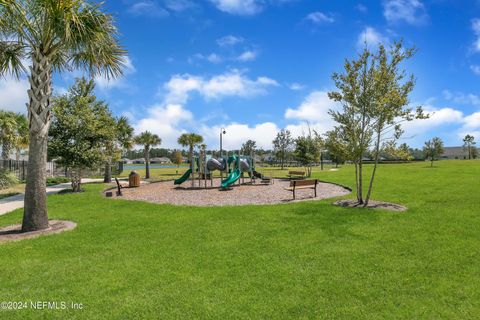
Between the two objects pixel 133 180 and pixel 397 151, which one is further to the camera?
pixel 133 180

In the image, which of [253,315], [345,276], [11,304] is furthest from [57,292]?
[345,276]

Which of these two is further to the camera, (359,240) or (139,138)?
(139,138)

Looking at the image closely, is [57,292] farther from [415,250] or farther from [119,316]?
[415,250]

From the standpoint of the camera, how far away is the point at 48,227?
8.40 m

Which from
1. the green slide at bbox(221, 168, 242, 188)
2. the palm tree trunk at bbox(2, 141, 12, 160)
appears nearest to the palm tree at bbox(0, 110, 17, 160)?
the palm tree trunk at bbox(2, 141, 12, 160)

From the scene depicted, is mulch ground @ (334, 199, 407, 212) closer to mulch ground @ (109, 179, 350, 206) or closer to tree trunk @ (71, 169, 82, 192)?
mulch ground @ (109, 179, 350, 206)

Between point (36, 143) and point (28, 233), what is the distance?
7.83 feet

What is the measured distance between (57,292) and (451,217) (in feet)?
33.0

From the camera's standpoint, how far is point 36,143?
809 cm

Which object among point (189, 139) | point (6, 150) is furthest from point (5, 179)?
point (189, 139)

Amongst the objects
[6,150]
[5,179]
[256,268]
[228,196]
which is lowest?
[256,268]

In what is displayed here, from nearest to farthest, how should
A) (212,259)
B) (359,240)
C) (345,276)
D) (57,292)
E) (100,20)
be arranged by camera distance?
(57,292) < (345,276) < (212,259) < (359,240) < (100,20)

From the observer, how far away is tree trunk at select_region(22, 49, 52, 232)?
8.09 meters

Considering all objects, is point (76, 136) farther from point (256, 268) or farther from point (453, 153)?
point (453, 153)
